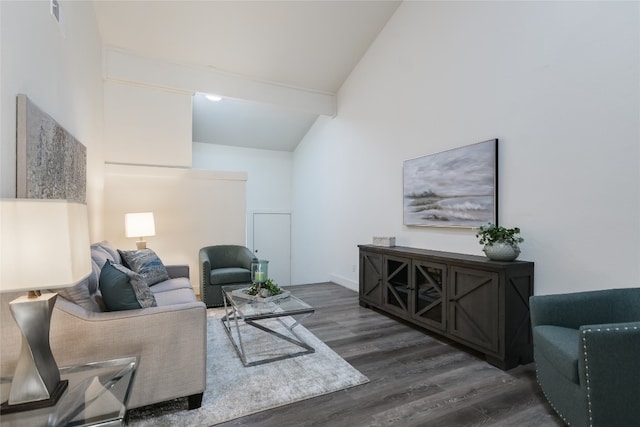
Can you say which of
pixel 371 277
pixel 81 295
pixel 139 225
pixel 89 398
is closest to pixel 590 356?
pixel 89 398

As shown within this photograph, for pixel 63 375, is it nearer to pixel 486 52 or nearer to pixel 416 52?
pixel 486 52

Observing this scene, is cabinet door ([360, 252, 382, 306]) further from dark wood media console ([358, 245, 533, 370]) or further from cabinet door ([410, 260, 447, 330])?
cabinet door ([410, 260, 447, 330])

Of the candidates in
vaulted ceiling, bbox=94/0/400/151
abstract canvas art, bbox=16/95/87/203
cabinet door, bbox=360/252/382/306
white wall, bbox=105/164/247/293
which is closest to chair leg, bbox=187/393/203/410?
abstract canvas art, bbox=16/95/87/203

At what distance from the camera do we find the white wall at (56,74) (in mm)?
1636

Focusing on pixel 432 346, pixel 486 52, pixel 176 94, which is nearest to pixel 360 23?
pixel 486 52

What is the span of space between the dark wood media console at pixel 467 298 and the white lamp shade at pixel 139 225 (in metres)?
3.05

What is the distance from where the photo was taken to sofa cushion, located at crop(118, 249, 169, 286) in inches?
131

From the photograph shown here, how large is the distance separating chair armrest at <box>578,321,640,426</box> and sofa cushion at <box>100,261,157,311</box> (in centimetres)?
248

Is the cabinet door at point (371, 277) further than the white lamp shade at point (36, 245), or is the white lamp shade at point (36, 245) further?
the cabinet door at point (371, 277)

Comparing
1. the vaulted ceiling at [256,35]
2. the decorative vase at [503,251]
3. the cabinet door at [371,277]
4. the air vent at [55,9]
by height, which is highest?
the vaulted ceiling at [256,35]

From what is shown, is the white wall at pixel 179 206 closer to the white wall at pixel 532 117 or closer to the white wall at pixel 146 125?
the white wall at pixel 146 125

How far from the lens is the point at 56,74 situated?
235cm

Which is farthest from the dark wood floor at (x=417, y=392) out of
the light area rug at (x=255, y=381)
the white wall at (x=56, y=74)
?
the white wall at (x=56, y=74)

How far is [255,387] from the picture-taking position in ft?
7.08
